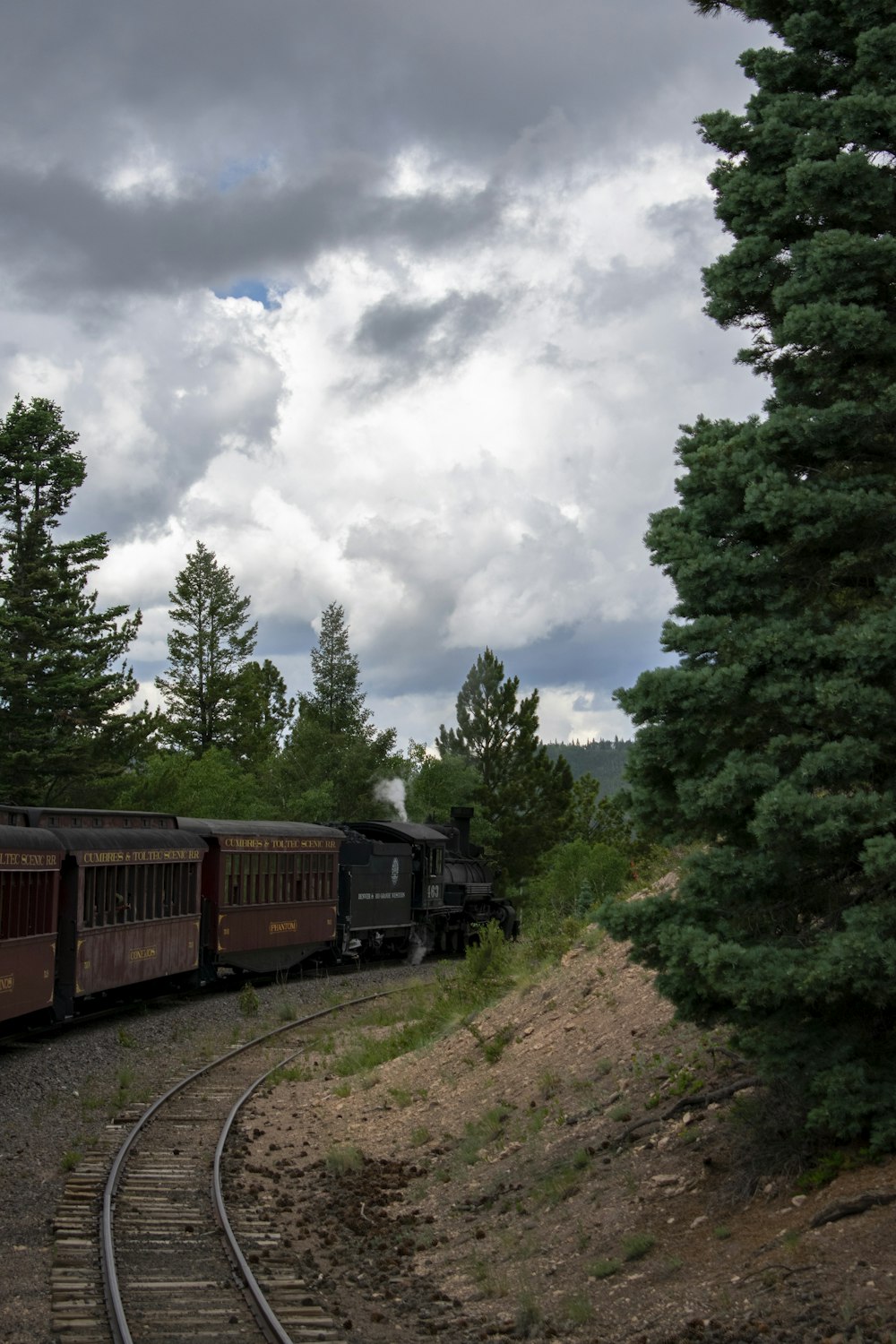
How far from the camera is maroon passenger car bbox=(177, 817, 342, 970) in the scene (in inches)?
1019

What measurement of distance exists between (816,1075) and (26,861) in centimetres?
1211

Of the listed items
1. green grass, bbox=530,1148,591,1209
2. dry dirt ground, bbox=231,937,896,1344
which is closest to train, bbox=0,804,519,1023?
dry dirt ground, bbox=231,937,896,1344

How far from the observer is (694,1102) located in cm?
1119

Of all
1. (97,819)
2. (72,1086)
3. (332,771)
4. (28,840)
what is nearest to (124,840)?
(97,819)

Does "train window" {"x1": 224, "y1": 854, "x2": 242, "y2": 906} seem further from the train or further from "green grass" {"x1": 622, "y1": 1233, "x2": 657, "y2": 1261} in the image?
"green grass" {"x1": 622, "y1": 1233, "x2": 657, "y2": 1261}

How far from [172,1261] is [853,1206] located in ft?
17.1

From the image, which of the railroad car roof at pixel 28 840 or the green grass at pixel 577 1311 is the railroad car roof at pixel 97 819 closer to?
the railroad car roof at pixel 28 840

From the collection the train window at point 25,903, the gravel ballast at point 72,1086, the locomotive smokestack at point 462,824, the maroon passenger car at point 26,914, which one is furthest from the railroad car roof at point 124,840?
the locomotive smokestack at point 462,824

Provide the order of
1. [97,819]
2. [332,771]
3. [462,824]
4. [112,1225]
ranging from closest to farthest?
[112,1225], [97,819], [462,824], [332,771]

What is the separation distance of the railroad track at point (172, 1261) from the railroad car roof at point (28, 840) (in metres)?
4.21

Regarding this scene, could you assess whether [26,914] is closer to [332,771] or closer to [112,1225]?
[112,1225]

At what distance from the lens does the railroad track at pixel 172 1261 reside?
854 centimetres

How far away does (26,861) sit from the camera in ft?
57.1

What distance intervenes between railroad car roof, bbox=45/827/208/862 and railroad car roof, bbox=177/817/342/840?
1.21 feet
